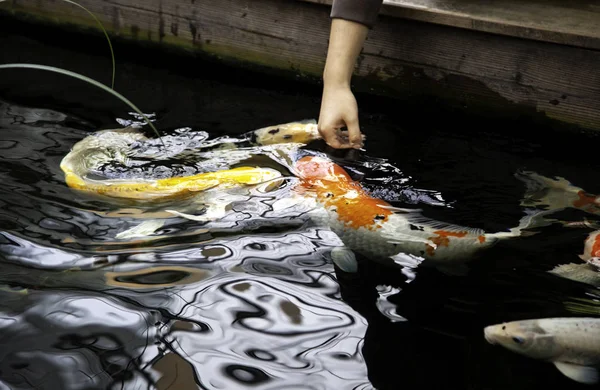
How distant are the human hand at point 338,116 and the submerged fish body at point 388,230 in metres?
0.27

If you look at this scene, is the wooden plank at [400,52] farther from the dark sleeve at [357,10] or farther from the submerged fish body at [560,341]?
the submerged fish body at [560,341]

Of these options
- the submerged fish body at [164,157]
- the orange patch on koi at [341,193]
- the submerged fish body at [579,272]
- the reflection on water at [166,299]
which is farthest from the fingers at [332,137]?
the submerged fish body at [579,272]

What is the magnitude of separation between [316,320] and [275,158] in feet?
3.78

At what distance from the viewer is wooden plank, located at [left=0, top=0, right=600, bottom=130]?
299 cm

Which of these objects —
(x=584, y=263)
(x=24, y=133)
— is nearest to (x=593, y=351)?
(x=584, y=263)

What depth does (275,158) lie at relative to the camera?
2789 millimetres

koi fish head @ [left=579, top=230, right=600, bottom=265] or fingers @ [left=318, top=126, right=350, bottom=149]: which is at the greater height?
fingers @ [left=318, top=126, right=350, bottom=149]

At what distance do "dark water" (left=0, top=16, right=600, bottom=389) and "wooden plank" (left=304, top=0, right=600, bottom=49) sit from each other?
0.50 meters

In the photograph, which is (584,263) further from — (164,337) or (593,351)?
(164,337)

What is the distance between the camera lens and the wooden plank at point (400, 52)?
2990mm

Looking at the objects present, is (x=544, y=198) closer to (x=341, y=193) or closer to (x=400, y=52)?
(x=341, y=193)

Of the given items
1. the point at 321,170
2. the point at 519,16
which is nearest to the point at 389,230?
the point at 321,170

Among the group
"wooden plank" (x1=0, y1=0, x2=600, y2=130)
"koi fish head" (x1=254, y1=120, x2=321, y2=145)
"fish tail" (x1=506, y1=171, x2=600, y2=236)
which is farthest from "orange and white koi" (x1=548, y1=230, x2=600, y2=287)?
"koi fish head" (x1=254, y1=120, x2=321, y2=145)

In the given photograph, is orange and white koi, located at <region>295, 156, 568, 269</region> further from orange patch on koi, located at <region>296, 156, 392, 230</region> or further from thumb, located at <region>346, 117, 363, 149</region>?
thumb, located at <region>346, 117, 363, 149</region>
